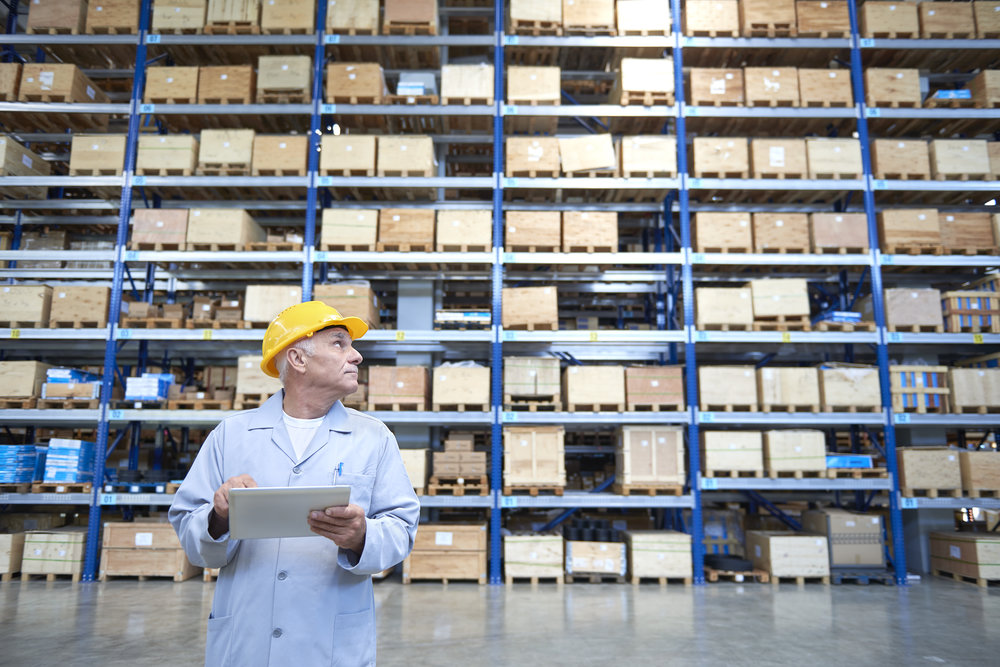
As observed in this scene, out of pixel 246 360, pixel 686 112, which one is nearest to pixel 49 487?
pixel 246 360

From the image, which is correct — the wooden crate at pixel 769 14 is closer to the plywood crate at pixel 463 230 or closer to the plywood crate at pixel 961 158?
the plywood crate at pixel 961 158

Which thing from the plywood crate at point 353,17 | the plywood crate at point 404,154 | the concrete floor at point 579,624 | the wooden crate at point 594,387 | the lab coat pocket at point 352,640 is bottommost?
the concrete floor at point 579,624

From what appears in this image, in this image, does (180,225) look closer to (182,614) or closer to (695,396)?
(182,614)

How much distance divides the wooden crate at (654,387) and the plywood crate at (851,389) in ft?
6.61

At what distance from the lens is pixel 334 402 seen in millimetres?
2373

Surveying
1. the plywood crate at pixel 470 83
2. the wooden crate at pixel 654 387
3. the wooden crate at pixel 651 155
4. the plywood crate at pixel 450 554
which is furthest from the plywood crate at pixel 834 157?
the plywood crate at pixel 450 554

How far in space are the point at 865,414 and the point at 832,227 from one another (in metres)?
2.71

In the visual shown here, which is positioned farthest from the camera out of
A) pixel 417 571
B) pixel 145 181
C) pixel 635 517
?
pixel 635 517

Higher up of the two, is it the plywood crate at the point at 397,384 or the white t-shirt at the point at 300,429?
the plywood crate at the point at 397,384

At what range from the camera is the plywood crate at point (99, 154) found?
9.84m

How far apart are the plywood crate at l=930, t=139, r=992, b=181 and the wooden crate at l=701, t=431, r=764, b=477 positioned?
500cm

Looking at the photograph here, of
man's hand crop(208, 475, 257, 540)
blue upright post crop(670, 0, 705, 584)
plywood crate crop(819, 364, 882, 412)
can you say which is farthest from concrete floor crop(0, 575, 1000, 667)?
man's hand crop(208, 475, 257, 540)

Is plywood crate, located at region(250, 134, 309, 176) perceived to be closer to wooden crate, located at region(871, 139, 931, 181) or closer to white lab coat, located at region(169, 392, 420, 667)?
white lab coat, located at region(169, 392, 420, 667)

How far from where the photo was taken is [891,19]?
395 inches
